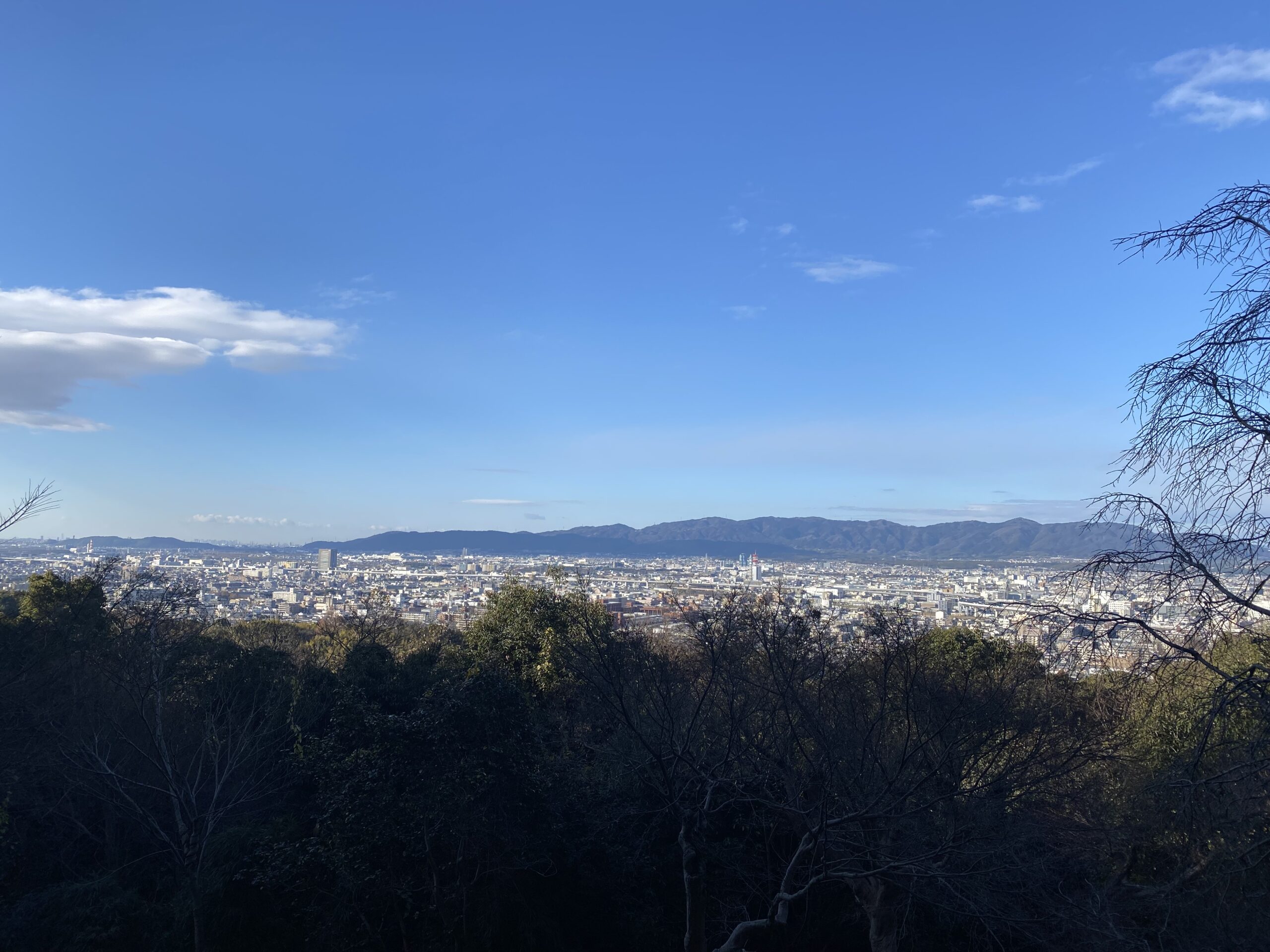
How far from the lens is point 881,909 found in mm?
7609

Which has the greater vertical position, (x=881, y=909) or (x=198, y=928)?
(x=881, y=909)

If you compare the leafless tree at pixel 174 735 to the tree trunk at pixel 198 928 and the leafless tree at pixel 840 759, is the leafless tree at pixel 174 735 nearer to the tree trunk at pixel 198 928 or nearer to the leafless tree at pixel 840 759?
the tree trunk at pixel 198 928

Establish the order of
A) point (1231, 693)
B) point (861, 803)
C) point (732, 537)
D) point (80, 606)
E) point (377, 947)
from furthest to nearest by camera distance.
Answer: point (732, 537) → point (80, 606) → point (377, 947) → point (861, 803) → point (1231, 693)

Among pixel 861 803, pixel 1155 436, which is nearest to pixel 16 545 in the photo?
pixel 861 803

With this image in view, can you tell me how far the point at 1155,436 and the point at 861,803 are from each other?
13.5 feet

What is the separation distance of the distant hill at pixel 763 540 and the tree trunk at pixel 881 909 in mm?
52028

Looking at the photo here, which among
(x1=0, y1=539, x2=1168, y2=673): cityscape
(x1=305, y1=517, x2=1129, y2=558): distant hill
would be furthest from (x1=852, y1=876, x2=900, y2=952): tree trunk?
(x1=305, y1=517, x2=1129, y2=558): distant hill

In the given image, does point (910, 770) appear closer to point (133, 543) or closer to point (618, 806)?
point (618, 806)

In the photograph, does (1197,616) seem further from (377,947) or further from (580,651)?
(377,947)

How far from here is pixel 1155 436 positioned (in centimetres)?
352

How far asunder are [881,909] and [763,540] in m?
95.2

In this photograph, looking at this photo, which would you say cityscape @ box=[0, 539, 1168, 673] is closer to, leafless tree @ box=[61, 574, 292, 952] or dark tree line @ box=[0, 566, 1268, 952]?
dark tree line @ box=[0, 566, 1268, 952]

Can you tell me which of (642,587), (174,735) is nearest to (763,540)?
(642,587)

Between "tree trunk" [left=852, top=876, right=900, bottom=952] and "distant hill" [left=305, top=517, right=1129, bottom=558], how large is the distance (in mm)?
52028
